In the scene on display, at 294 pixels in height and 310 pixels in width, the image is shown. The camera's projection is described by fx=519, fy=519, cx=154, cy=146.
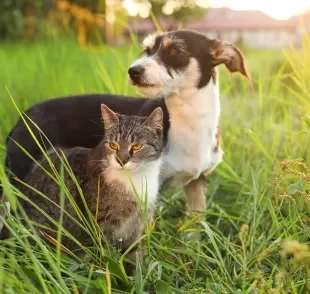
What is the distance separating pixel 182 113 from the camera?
2686mm

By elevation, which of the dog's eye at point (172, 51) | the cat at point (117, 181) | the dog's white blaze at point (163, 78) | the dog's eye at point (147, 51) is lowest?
the cat at point (117, 181)

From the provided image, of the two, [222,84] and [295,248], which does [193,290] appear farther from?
[222,84]

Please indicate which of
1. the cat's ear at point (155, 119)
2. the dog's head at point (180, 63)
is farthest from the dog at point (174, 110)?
the cat's ear at point (155, 119)

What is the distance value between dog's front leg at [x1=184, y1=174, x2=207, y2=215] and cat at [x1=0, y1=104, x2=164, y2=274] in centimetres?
47

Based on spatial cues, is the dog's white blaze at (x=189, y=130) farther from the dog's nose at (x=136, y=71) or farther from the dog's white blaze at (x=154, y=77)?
the dog's nose at (x=136, y=71)

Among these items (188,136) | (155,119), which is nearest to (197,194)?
(188,136)

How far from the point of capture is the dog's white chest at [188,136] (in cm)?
266

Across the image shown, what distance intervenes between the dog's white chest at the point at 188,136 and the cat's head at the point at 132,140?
0.28m

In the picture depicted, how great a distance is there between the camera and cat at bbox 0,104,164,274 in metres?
2.23

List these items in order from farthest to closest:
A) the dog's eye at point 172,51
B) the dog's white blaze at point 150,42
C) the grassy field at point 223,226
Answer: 1. the dog's white blaze at point 150,42
2. the dog's eye at point 172,51
3. the grassy field at point 223,226

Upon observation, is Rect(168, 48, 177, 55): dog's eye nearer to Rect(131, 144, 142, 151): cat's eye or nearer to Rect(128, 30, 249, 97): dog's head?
Rect(128, 30, 249, 97): dog's head

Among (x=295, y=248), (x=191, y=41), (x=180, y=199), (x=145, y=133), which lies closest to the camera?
(x=295, y=248)

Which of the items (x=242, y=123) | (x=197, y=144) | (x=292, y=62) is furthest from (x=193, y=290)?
(x=242, y=123)

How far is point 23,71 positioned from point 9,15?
7311mm
